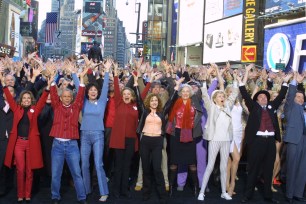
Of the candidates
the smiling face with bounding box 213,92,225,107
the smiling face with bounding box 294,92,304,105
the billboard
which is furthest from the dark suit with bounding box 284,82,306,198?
the billboard

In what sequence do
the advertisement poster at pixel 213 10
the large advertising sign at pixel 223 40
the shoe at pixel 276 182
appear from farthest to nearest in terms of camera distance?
the advertisement poster at pixel 213 10 < the large advertising sign at pixel 223 40 < the shoe at pixel 276 182

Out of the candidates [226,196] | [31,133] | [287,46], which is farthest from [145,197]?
[287,46]

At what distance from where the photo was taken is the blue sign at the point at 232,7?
1614 inches

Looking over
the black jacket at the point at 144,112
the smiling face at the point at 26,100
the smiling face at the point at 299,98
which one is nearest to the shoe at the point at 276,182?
the smiling face at the point at 299,98

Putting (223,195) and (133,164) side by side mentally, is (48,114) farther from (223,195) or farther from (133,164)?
(223,195)

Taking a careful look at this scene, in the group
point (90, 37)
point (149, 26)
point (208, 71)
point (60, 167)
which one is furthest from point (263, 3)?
point (90, 37)

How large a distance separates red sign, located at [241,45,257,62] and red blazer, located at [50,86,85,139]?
1254 inches

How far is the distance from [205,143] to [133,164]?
1.83 meters

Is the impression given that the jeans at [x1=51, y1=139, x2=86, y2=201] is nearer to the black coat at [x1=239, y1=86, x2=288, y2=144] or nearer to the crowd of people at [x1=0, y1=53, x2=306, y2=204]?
the crowd of people at [x1=0, y1=53, x2=306, y2=204]

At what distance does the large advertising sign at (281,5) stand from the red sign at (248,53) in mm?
4354

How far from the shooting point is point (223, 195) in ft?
26.6

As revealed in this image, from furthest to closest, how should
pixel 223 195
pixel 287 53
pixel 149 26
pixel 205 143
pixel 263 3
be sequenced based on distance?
pixel 149 26, pixel 263 3, pixel 287 53, pixel 205 143, pixel 223 195

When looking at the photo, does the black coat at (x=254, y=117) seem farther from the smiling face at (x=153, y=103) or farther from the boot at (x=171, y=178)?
the smiling face at (x=153, y=103)

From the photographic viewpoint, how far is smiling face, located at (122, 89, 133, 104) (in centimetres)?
791
